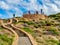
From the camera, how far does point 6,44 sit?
25.8 metres

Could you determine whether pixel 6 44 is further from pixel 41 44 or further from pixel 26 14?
pixel 26 14

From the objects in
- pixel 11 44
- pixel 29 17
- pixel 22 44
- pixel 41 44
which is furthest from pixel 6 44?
pixel 29 17

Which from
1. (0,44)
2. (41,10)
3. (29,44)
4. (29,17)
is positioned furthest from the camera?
(41,10)

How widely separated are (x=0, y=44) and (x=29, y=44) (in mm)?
4314

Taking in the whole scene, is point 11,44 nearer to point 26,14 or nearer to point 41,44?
point 41,44

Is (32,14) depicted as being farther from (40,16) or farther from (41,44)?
(41,44)

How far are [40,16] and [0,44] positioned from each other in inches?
2571

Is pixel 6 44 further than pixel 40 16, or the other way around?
pixel 40 16

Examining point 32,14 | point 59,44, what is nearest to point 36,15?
point 32,14

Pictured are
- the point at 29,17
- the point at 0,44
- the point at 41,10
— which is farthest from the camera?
the point at 41,10

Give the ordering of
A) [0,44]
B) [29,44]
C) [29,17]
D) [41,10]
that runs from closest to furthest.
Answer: [0,44] → [29,44] → [29,17] → [41,10]

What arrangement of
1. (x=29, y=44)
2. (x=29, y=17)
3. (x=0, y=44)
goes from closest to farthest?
(x=0, y=44), (x=29, y=44), (x=29, y=17)

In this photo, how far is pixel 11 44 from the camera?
85.9 feet

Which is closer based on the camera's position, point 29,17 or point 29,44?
point 29,44
